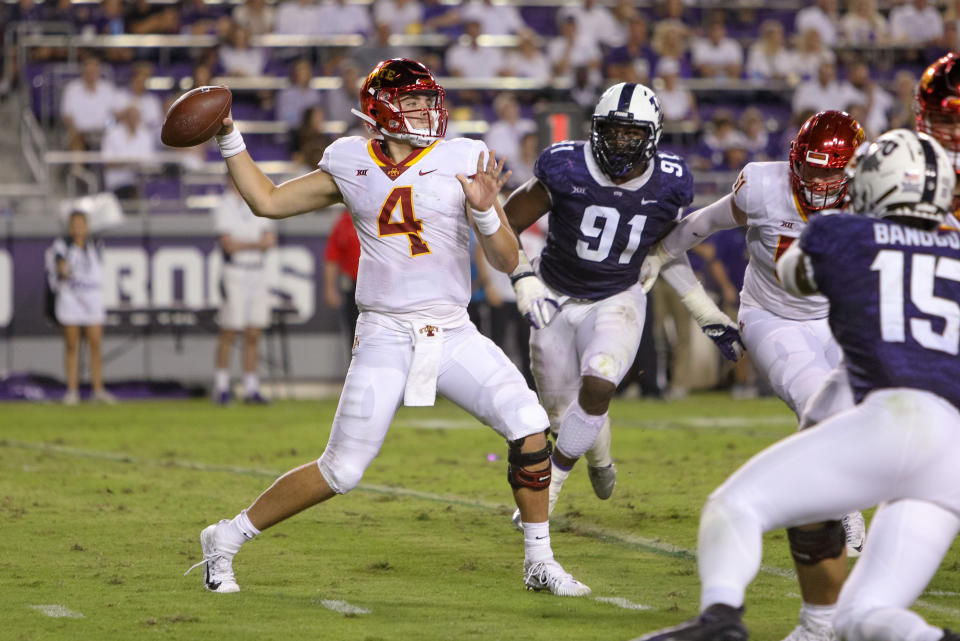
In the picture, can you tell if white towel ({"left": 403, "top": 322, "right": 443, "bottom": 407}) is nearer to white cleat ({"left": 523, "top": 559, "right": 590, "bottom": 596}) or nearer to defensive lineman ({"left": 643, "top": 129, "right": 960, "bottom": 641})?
white cleat ({"left": 523, "top": 559, "right": 590, "bottom": 596})

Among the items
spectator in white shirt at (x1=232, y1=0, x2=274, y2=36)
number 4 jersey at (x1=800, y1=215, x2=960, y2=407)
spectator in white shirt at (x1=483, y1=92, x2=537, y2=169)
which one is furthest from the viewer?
spectator in white shirt at (x1=232, y1=0, x2=274, y2=36)

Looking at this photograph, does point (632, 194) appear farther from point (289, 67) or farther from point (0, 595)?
point (289, 67)

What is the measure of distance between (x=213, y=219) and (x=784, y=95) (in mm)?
6489

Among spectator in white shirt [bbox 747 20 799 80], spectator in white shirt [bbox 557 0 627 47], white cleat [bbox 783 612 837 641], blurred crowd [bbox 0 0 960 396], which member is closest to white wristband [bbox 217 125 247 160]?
white cleat [bbox 783 612 837 641]

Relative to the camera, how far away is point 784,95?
1495 cm

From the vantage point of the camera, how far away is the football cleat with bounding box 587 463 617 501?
5969mm

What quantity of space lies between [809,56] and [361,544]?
1107 cm

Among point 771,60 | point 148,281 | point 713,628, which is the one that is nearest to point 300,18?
point 148,281

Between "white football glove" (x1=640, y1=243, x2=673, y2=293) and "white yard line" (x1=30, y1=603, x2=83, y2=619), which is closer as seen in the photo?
"white yard line" (x1=30, y1=603, x2=83, y2=619)

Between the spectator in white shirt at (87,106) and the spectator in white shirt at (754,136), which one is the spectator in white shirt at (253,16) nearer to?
the spectator in white shirt at (87,106)

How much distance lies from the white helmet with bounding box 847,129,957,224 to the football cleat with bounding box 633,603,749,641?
106cm

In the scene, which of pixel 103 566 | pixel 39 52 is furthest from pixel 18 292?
pixel 103 566

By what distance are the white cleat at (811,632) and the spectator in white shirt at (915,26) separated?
13.5 meters

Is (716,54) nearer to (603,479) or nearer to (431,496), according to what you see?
(431,496)
